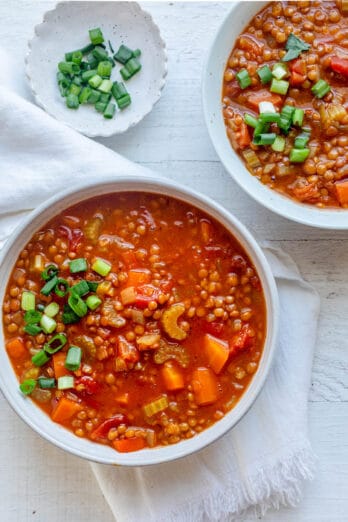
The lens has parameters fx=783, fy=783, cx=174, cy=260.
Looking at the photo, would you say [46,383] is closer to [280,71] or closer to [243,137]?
[243,137]

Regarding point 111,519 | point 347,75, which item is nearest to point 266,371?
point 111,519

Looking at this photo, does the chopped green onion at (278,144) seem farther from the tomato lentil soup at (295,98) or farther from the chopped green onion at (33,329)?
the chopped green onion at (33,329)

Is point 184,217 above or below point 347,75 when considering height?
below

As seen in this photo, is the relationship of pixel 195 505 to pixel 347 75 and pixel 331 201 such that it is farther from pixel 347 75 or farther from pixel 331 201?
pixel 347 75

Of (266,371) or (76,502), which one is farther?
(76,502)

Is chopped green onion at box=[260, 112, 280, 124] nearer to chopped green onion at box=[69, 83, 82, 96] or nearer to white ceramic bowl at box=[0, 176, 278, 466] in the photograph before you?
white ceramic bowl at box=[0, 176, 278, 466]

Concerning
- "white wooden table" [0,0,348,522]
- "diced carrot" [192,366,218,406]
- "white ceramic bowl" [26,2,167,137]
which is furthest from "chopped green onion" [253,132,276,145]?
"diced carrot" [192,366,218,406]
